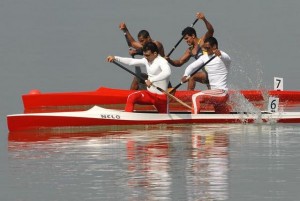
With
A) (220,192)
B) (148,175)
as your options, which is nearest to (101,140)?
(148,175)

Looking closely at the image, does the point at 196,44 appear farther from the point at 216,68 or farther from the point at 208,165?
the point at 208,165

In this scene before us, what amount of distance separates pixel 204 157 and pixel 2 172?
11.6 ft

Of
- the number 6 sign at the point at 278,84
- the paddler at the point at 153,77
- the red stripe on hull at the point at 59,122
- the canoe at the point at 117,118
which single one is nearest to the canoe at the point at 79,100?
the number 6 sign at the point at 278,84

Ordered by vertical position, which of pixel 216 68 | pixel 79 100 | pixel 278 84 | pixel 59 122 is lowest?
pixel 59 122

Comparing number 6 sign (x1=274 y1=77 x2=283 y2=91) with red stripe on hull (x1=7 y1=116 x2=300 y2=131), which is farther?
number 6 sign (x1=274 y1=77 x2=283 y2=91)

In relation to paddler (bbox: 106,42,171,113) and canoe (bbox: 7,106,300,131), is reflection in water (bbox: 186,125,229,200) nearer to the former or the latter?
canoe (bbox: 7,106,300,131)

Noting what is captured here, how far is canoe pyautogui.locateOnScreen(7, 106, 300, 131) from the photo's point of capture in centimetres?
2617

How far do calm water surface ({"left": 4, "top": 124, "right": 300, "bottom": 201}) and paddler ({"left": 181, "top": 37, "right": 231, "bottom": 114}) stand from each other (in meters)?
1.18

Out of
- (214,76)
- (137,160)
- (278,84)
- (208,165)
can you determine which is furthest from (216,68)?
(208,165)

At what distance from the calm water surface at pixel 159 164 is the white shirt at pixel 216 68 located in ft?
4.88

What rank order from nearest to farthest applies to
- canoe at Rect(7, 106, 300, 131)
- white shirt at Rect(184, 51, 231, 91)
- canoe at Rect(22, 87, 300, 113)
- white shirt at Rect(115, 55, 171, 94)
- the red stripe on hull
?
the red stripe on hull < canoe at Rect(7, 106, 300, 131) < white shirt at Rect(115, 55, 171, 94) < white shirt at Rect(184, 51, 231, 91) < canoe at Rect(22, 87, 300, 113)

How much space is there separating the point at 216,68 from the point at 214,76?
0.18 meters

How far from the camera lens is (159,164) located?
19703 millimetres

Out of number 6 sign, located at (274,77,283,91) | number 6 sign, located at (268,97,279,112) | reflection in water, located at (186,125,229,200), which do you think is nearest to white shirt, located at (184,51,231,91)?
number 6 sign, located at (268,97,279,112)
